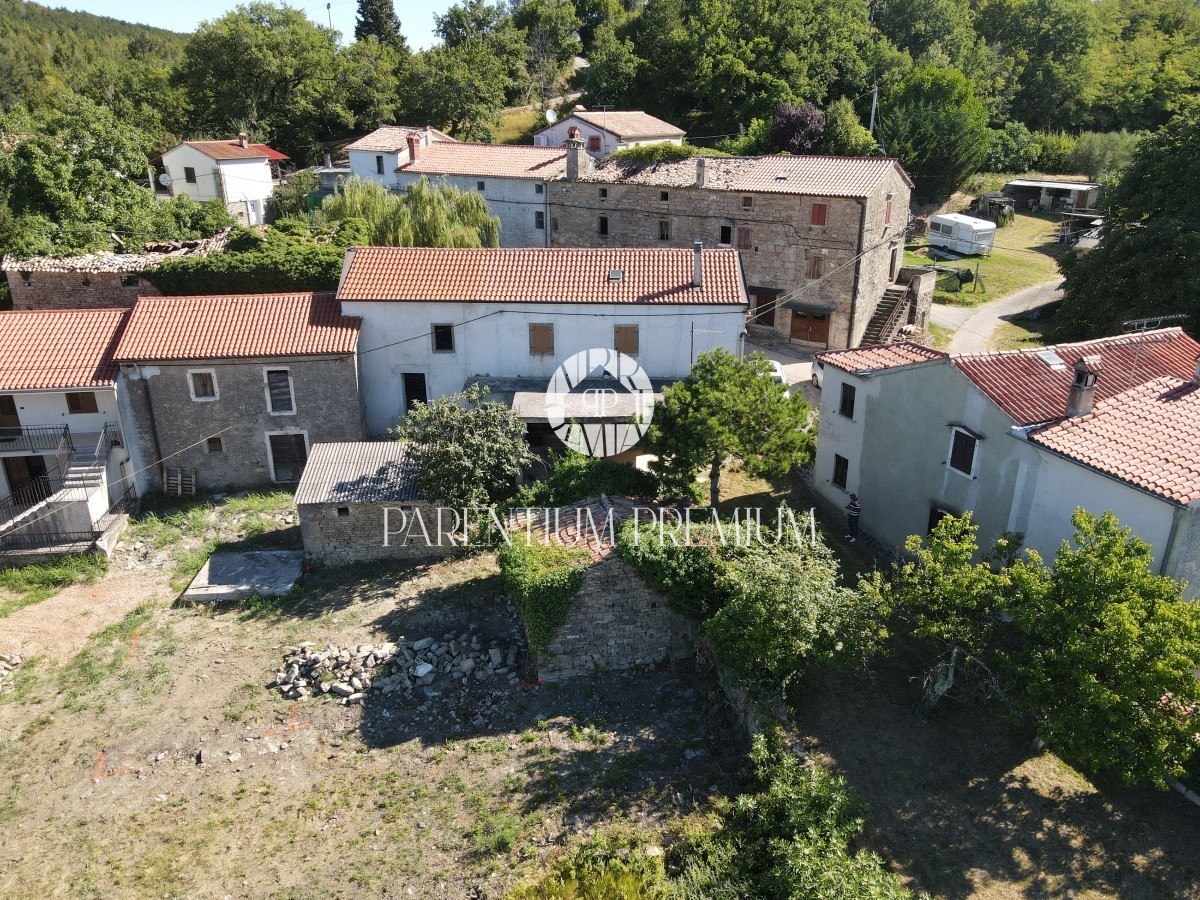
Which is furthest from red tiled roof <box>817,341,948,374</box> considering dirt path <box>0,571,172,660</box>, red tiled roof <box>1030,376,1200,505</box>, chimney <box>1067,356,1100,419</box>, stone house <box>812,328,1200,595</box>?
dirt path <box>0,571,172,660</box>

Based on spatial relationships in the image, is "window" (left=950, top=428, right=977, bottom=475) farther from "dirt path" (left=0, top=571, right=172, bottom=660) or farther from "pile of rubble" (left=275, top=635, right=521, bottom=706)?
"dirt path" (left=0, top=571, right=172, bottom=660)

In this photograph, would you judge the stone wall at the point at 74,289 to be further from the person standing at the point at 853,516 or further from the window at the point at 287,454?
the person standing at the point at 853,516

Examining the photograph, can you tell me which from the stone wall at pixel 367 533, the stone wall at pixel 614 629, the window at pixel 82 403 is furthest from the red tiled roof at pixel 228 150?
the stone wall at pixel 614 629

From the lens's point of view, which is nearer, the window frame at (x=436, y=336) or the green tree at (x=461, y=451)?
the green tree at (x=461, y=451)

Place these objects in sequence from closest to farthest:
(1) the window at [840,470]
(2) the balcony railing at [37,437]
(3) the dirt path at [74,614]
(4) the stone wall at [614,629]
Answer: (4) the stone wall at [614,629]
(3) the dirt path at [74,614]
(1) the window at [840,470]
(2) the balcony railing at [37,437]

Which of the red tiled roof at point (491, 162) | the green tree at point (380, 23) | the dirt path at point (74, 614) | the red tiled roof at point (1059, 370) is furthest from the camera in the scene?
the green tree at point (380, 23)

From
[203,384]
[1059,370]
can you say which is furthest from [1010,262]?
[203,384]
